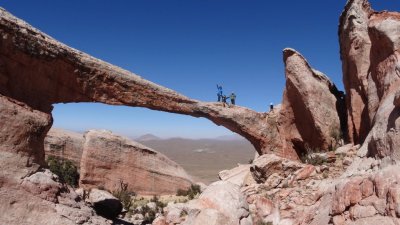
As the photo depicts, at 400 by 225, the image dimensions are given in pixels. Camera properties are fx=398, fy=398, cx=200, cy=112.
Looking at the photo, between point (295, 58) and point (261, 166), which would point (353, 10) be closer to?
point (295, 58)

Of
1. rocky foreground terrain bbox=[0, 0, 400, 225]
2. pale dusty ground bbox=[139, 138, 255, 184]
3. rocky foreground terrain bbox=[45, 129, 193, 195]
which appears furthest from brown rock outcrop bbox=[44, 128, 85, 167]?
pale dusty ground bbox=[139, 138, 255, 184]

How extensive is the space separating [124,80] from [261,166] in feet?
22.8

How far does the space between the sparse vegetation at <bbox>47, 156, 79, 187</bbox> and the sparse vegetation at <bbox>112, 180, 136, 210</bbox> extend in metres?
3.05

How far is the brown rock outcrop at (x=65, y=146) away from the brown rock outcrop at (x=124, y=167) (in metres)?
1.21

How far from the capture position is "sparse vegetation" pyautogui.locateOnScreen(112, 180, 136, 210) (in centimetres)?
2418

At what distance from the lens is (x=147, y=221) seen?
19578 mm

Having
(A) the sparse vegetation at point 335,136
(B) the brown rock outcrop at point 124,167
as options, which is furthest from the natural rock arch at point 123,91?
(B) the brown rock outcrop at point 124,167

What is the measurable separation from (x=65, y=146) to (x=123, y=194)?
6439 mm

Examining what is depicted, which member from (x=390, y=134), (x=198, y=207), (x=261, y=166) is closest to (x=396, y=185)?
(x=390, y=134)

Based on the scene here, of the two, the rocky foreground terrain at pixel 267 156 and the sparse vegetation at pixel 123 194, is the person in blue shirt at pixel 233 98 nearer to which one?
the rocky foreground terrain at pixel 267 156

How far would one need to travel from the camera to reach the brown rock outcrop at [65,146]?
2909 cm

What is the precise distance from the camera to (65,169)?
28.0 m

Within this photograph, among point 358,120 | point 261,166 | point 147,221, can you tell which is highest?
point 358,120

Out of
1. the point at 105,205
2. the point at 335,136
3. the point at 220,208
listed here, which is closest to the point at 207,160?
the point at 335,136
